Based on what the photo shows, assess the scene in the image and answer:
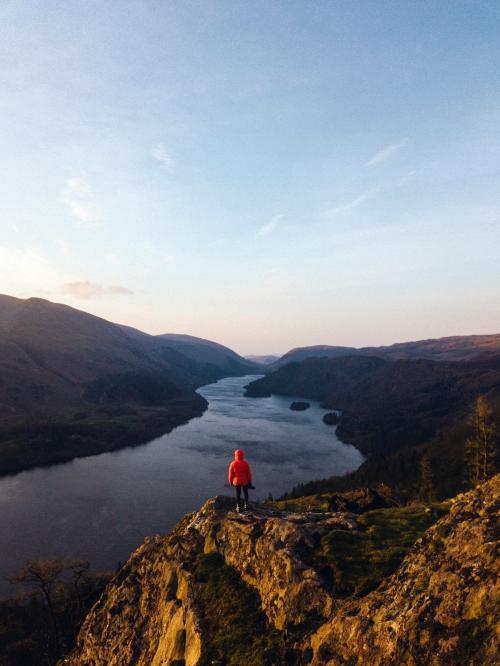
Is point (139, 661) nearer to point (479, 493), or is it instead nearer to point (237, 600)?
point (237, 600)

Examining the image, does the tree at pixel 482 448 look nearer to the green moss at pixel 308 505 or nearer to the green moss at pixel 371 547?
the green moss at pixel 308 505

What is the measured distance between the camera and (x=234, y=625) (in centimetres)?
1670

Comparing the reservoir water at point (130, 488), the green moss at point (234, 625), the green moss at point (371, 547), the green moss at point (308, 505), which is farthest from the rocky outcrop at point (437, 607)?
the reservoir water at point (130, 488)

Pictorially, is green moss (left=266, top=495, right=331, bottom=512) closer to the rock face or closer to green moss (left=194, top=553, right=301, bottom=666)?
the rock face

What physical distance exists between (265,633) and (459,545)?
27.1 ft

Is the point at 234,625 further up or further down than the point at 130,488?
further up

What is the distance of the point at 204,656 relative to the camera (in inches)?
632

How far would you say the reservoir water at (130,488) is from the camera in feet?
286

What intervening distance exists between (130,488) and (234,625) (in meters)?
115

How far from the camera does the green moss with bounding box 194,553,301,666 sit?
577 inches

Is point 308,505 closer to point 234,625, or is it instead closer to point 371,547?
point 371,547

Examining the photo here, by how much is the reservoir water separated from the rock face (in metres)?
63.2

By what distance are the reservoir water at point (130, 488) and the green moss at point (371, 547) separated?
74.8 metres

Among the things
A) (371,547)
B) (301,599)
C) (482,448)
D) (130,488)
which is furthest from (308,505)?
(130,488)
